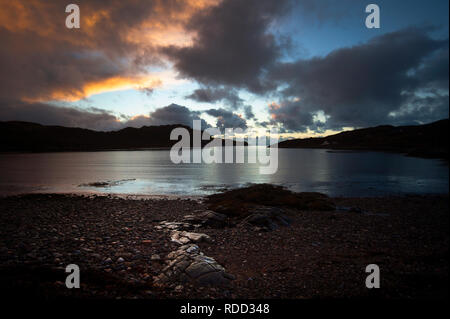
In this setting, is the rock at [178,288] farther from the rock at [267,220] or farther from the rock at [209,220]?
the rock at [267,220]

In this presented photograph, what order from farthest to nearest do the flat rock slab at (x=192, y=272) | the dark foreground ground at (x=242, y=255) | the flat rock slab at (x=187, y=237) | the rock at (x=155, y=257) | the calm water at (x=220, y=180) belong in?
1. the calm water at (x=220, y=180)
2. the flat rock slab at (x=187, y=237)
3. the rock at (x=155, y=257)
4. the flat rock slab at (x=192, y=272)
5. the dark foreground ground at (x=242, y=255)

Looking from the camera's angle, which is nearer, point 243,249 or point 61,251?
point 61,251

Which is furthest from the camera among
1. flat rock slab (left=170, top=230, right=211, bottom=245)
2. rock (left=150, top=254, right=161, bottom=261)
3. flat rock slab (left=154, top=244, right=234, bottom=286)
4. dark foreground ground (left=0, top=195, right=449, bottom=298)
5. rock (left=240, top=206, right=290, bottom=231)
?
rock (left=240, top=206, right=290, bottom=231)

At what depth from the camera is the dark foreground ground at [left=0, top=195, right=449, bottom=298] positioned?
762 centimetres

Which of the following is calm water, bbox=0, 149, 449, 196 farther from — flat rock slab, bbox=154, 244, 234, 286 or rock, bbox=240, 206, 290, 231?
flat rock slab, bbox=154, 244, 234, 286

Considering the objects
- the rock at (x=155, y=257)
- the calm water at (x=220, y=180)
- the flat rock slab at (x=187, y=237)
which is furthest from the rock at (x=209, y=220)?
the calm water at (x=220, y=180)

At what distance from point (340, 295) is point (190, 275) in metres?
5.19

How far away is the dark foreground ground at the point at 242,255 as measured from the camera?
7.62m

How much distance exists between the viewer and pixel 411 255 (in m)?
11.0

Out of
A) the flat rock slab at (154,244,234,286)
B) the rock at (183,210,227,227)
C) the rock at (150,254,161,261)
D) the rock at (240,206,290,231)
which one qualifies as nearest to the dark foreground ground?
the rock at (150,254,161,261)

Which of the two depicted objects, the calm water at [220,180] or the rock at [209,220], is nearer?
the rock at [209,220]
